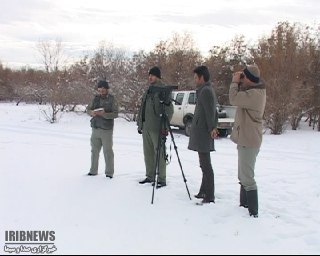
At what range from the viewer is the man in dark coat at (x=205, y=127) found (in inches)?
219

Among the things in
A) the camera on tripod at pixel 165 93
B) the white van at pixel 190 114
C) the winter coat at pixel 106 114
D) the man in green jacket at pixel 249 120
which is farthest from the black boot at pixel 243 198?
the white van at pixel 190 114

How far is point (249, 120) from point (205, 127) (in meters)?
0.77

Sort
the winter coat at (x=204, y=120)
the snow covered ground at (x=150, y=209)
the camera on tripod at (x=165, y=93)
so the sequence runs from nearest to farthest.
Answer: the snow covered ground at (x=150, y=209)
the winter coat at (x=204, y=120)
the camera on tripod at (x=165, y=93)

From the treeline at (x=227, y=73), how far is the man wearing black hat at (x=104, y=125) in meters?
9.80

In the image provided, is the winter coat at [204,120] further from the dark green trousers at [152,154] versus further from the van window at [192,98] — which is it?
the van window at [192,98]

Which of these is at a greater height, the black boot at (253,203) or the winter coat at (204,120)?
the winter coat at (204,120)

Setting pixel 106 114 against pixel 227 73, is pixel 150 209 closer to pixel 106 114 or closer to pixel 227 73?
pixel 106 114

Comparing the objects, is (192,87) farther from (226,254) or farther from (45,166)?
(226,254)

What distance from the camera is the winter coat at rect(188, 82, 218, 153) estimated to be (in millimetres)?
5559

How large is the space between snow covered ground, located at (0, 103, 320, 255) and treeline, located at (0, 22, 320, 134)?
24.1 ft

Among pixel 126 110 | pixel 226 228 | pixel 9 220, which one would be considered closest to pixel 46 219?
pixel 9 220

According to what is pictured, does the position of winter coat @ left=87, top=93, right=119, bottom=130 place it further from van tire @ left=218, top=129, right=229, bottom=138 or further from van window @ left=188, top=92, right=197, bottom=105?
van window @ left=188, top=92, right=197, bottom=105

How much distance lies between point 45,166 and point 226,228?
457 centimetres

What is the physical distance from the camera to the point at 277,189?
659 centimetres
